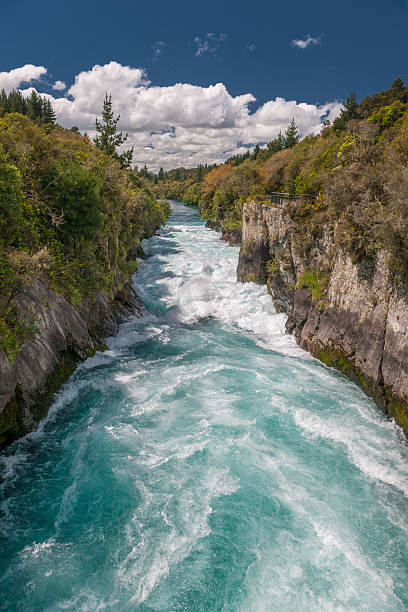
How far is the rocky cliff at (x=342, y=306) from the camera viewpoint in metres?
10.8

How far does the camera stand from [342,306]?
14211mm

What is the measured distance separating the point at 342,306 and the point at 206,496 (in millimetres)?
9747

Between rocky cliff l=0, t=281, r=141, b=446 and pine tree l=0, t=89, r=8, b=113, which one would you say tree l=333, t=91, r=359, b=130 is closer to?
rocky cliff l=0, t=281, r=141, b=446

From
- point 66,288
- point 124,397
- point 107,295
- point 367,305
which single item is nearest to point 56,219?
point 66,288

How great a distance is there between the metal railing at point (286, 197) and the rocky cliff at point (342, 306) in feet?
2.13

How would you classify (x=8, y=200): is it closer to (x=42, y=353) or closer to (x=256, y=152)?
(x=42, y=353)

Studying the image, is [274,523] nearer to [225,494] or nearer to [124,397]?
[225,494]

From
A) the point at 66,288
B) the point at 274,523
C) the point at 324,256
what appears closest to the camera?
the point at 274,523

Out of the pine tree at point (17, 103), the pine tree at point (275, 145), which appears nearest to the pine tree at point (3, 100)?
the pine tree at point (17, 103)

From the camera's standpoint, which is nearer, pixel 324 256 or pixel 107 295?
pixel 324 256

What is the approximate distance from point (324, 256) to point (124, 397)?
11359 mm

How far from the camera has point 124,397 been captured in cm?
1214

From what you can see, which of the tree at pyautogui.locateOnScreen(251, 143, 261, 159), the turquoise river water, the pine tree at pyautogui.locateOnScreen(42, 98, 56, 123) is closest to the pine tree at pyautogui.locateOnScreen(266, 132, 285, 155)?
the tree at pyautogui.locateOnScreen(251, 143, 261, 159)

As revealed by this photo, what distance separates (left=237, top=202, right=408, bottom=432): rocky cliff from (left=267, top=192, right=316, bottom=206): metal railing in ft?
2.13
